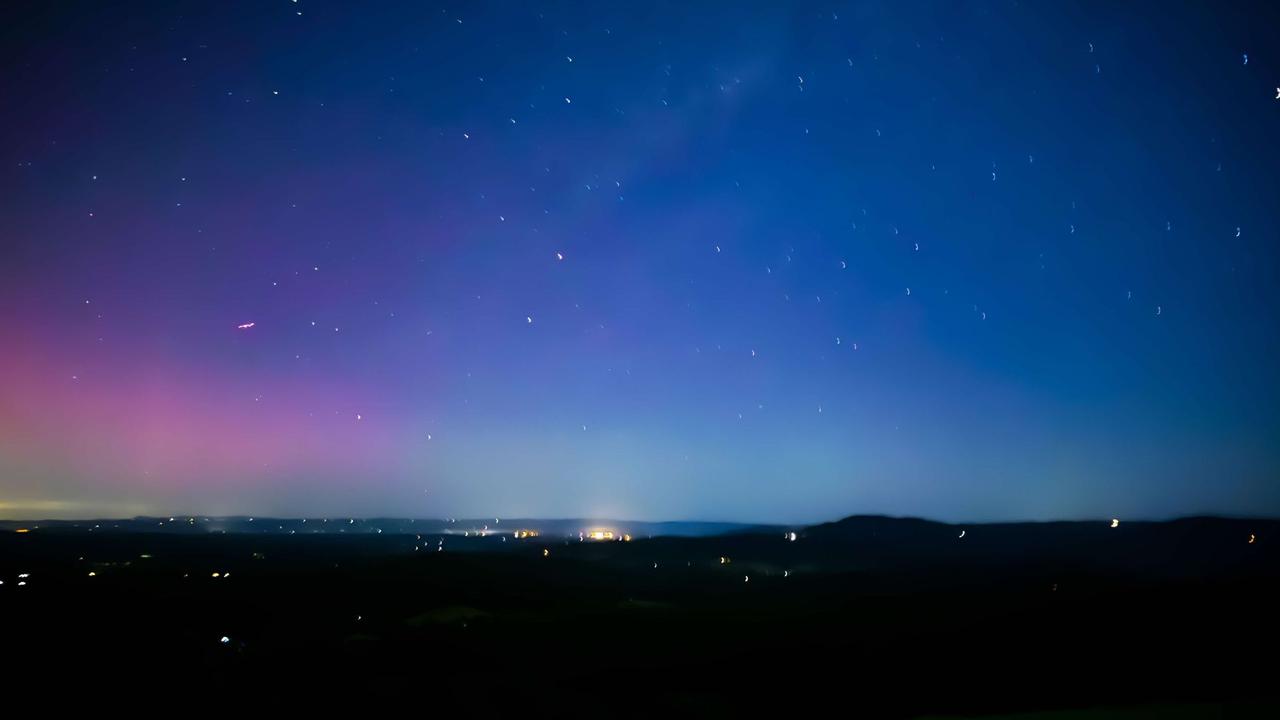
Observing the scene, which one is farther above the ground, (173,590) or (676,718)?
(676,718)

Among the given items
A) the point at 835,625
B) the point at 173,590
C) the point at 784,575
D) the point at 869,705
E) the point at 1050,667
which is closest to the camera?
the point at 869,705

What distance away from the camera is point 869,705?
88.7ft

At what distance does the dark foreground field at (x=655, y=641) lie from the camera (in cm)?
2817

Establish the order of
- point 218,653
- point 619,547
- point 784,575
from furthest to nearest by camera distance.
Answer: point 619,547 → point 784,575 → point 218,653

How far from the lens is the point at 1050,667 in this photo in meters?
34.6

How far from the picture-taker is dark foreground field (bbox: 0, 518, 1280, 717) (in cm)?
2817

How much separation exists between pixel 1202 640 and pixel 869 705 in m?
25.7

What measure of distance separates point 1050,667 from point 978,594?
38880mm

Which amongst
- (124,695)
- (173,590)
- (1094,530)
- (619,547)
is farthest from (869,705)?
(1094,530)

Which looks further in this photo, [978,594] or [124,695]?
[978,594]

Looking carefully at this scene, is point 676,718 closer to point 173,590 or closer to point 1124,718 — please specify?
point 1124,718

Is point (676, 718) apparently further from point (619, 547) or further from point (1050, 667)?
point (619, 547)

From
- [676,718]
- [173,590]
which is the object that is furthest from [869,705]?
[173,590]

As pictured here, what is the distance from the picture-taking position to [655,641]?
4291 centimetres
